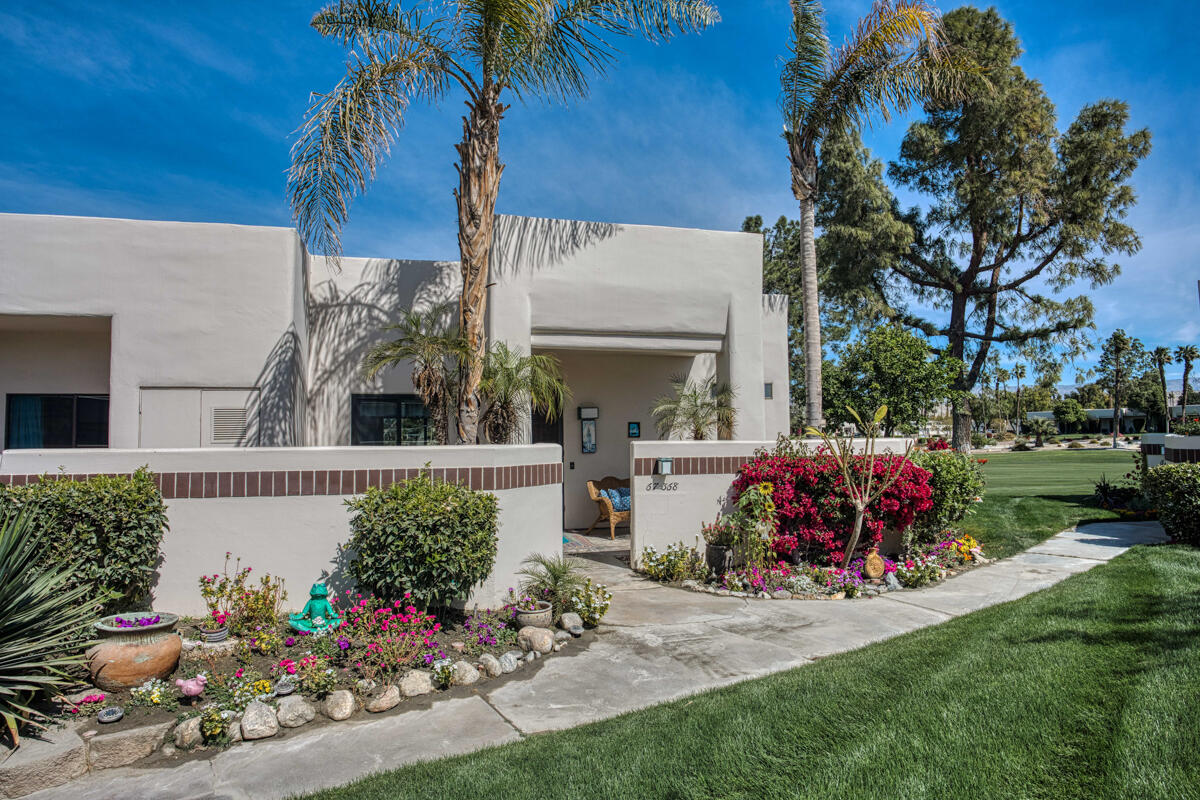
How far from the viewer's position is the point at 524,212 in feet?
39.0

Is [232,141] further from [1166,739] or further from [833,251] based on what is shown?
[833,251]

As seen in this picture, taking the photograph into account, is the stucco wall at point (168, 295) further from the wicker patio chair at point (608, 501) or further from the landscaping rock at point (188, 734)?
the landscaping rock at point (188, 734)

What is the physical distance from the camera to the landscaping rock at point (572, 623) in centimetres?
696

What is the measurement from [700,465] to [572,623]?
12.9ft

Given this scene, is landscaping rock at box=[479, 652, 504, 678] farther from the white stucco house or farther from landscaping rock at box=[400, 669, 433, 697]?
the white stucco house

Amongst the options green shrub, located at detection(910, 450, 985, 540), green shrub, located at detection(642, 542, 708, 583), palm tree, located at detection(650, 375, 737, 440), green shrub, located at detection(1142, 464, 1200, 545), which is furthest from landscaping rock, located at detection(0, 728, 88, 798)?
green shrub, located at detection(1142, 464, 1200, 545)

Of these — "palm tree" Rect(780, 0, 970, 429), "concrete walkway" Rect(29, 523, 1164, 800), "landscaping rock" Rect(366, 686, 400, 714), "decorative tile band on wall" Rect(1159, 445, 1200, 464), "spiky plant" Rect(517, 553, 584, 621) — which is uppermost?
"palm tree" Rect(780, 0, 970, 429)

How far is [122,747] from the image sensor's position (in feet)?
14.7

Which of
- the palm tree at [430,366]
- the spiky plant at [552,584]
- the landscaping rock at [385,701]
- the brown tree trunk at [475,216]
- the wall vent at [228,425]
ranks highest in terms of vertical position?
the brown tree trunk at [475,216]

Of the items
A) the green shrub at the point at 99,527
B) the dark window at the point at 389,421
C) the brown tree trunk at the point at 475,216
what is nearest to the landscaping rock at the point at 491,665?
the green shrub at the point at 99,527

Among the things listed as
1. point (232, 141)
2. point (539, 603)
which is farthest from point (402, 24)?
point (539, 603)

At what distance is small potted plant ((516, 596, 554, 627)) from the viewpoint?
6.96m

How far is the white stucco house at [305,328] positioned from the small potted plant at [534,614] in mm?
4253

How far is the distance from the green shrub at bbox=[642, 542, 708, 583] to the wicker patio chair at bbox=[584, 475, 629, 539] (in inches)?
104
